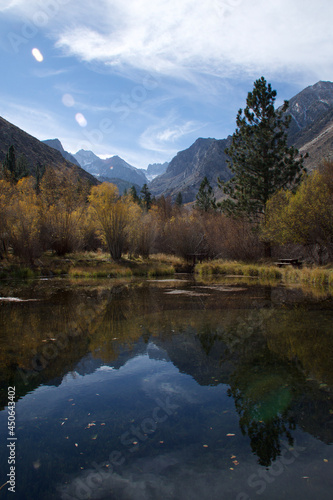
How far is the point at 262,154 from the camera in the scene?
2875cm

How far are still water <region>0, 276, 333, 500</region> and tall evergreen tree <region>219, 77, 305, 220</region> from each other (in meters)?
21.3

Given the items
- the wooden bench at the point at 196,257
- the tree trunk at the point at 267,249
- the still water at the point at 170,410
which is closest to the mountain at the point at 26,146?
the wooden bench at the point at 196,257

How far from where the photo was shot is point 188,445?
11.4ft

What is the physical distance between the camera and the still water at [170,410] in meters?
2.96

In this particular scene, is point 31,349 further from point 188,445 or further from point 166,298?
point 166,298

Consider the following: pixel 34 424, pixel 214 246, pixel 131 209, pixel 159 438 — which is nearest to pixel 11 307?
pixel 34 424

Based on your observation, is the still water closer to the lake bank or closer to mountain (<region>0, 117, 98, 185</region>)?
the lake bank

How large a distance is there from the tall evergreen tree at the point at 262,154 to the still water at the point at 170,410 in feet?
70.0

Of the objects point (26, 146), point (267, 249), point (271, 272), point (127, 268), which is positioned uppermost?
point (26, 146)

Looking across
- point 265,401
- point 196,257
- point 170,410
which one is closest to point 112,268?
point 196,257

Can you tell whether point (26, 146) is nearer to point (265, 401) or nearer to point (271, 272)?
point (271, 272)

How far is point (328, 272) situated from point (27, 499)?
19377 mm

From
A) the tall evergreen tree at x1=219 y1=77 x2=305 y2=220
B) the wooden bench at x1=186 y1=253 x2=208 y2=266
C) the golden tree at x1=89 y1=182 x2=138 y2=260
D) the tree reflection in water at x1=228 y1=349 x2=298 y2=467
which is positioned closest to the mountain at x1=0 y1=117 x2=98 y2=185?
the golden tree at x1=89 y1=182 x2=138 y2=260

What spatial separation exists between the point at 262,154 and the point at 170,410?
27.9 metres
